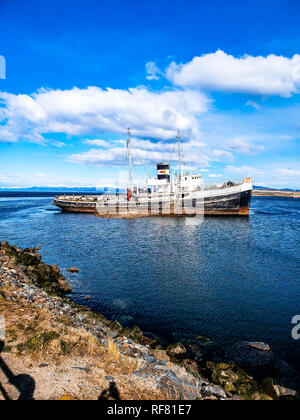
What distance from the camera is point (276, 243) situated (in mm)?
33875

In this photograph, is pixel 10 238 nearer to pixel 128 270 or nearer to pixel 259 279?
pixel 128 270

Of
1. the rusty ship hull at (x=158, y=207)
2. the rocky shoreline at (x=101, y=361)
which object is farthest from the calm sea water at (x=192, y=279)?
the rusty ship hull at (x=158, y=207)

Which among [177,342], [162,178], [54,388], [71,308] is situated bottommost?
[177,342]

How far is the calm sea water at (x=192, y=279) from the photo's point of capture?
572 inches

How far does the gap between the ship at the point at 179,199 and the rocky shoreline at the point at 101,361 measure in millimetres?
48051

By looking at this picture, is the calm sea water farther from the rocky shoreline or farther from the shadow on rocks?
the shadow on rocks

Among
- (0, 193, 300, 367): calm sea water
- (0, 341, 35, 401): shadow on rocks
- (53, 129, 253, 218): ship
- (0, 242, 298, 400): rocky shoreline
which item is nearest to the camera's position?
Result: (0, 341, 35, 401): shadow on rocks

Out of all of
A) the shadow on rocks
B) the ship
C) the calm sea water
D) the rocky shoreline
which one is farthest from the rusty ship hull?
the shadow on rocks

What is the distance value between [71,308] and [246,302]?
12707 millimetres

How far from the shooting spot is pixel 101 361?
29.4 ft

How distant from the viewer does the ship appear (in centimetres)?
5759

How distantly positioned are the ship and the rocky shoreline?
48.1 meters

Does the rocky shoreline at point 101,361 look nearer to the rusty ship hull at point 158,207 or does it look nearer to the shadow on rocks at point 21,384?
the shadow on rocks at point 21,384
